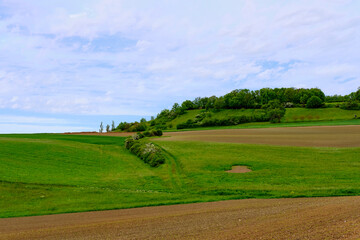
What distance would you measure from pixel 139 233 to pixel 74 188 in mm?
12276

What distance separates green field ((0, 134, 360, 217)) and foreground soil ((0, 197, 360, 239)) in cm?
212

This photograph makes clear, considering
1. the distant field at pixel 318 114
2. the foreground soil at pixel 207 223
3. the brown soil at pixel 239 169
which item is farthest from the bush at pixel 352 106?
the foreground soil at pixel 207 223

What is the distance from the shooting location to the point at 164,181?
81.3 ft

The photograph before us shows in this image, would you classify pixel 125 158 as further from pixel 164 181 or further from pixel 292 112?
pixel 292 112

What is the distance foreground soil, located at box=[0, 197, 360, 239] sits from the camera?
990 cm

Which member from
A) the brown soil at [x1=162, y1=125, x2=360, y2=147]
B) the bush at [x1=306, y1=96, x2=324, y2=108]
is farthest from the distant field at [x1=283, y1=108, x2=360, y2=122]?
the brown soil at [x1=162, y1=125, x2=360, y2=147]

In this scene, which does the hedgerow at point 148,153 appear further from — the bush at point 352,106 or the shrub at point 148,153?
the bush at point 352,106

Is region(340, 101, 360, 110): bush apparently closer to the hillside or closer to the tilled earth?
the hillside

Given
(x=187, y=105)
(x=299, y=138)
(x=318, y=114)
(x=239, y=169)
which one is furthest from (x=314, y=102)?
(x=239, y=169)

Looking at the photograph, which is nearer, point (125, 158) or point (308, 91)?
point (125, 158)

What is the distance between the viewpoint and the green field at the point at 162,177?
59.1 ft

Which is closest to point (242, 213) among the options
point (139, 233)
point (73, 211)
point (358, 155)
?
point (139, 233)

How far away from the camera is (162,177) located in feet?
86.5

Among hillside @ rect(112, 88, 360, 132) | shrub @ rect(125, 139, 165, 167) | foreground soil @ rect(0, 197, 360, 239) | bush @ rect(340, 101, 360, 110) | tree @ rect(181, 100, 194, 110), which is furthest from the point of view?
tree @ rect(181, 100, 194, 110)
